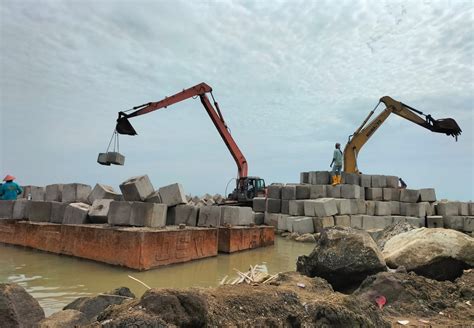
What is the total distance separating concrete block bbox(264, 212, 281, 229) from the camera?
15594mm

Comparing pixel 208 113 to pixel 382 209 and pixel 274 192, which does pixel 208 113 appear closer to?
pixel 274 192

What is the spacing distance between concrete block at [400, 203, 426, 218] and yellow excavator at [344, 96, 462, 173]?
108 inches

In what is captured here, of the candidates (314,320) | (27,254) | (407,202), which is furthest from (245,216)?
(407,202)

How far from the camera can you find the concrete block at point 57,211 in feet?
32.5

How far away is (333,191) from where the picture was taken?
51.9 ft

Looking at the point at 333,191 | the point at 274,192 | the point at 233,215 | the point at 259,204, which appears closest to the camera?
the point at 233,215

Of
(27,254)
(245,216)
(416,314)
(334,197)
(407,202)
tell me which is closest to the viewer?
(416,314)

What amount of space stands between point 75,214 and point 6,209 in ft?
10.7

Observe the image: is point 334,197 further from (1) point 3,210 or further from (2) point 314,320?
(2) point 314,320

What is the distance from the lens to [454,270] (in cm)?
536

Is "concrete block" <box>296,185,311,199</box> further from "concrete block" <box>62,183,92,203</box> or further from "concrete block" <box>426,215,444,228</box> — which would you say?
"concrete block" <box>62,183,92,203</box>

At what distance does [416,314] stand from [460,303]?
67 cm

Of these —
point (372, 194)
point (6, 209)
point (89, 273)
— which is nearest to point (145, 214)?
point (89, 273)

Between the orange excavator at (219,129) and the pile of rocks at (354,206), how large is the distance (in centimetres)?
134
